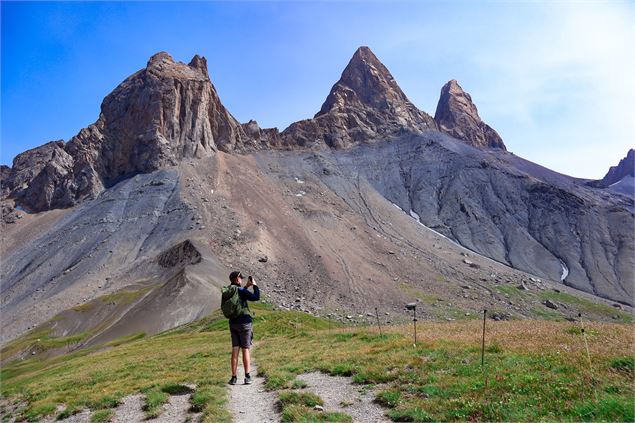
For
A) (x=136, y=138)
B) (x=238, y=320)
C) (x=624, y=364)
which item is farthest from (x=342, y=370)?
(x=136, y=138)

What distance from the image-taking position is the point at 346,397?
44.1ft

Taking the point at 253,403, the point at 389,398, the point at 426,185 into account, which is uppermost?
the point at 426,185

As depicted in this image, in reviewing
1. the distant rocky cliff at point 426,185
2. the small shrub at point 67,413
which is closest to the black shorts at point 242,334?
the small shrub at point 67,413

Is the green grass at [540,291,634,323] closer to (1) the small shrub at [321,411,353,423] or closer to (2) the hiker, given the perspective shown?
(2) the hiker

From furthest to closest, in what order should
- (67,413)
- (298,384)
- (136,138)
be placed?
(136,138)
(67,413)
(298,384)

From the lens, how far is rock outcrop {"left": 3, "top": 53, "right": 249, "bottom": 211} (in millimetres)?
171125

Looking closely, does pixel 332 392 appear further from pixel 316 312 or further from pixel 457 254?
pixel 457 254

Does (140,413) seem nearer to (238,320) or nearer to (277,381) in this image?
(238,320)

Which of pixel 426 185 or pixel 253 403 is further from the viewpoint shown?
pixel 426 185

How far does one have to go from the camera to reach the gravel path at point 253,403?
12302mm

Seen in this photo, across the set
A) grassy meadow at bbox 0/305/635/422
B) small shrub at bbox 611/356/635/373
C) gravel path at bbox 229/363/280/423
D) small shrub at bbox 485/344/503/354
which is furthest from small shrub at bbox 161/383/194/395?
small shrub at bbox 611/356/635/373

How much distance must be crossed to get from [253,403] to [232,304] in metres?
3.83

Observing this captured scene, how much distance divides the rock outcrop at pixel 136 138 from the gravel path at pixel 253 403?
161 meters

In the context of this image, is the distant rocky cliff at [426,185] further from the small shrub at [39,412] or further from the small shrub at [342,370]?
the small shrub at [39,412]
